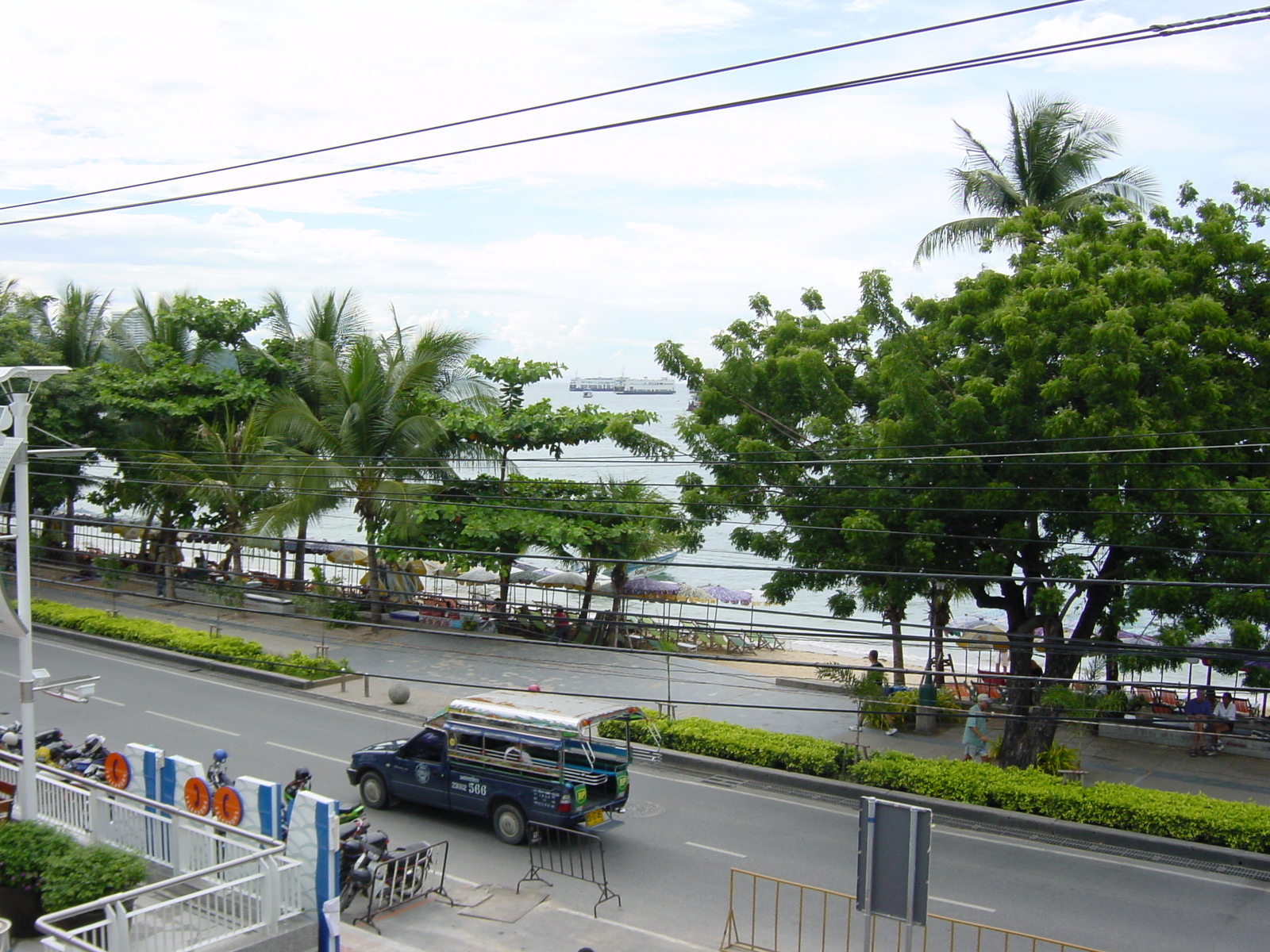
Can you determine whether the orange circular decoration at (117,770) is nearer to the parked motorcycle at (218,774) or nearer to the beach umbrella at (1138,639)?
the parked motorcycle at (218,774)

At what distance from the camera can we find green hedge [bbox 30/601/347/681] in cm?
2205

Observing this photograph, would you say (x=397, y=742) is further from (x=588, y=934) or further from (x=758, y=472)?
(x=758, y=472)

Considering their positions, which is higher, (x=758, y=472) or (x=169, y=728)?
(x=758, y=472)

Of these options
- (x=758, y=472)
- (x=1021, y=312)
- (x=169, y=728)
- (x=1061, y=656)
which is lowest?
(x=169, y=728)

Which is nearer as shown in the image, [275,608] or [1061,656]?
[1061,656]

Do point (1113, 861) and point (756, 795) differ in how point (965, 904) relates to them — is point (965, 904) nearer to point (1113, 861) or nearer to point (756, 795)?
point (1113, 861)

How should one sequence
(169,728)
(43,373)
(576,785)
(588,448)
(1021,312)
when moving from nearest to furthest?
(43,373) < (576,785) < (1021,312) < (169,728) < (588,448)

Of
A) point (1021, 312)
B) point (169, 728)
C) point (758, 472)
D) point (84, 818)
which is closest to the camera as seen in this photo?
point (84, 818)

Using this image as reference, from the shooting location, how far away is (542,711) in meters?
13.3

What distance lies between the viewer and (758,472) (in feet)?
56.4

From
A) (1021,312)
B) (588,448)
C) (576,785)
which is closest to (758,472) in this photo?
(1021,312)

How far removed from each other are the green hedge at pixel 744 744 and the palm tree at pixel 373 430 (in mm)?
9893

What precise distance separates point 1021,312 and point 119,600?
26639 mm

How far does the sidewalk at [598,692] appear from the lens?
54.6ft
